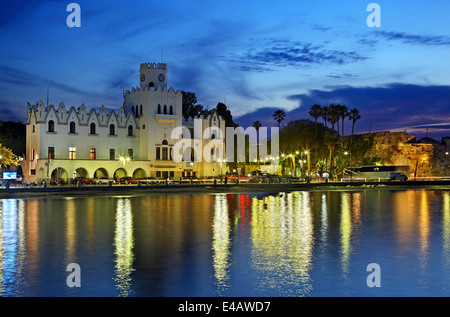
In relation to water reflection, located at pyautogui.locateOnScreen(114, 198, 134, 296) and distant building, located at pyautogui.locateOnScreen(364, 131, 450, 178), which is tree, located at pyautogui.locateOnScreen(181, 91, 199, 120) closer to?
distant building, located at pyautogui.locateOnScreen(364, 131, 450, 178)

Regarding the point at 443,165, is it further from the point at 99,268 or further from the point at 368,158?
the point at 99,268

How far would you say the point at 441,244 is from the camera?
1817 centimetres

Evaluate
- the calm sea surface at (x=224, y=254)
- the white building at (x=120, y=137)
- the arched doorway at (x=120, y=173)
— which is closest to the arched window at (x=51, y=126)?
the white building at (x=120, y=137)

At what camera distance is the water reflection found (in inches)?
477

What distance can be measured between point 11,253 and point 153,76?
62.1 meters

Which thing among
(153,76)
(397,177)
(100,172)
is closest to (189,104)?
(153,76)

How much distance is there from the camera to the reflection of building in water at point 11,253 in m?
12.0

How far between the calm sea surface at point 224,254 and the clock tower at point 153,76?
50.1 meters

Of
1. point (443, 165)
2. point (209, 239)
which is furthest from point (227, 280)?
point (443, 165)

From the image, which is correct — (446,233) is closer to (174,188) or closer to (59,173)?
(174,188)

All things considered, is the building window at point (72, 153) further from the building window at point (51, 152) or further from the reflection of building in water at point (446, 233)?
the reflection of building in water at point (446, 233)

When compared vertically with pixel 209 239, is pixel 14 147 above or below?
above

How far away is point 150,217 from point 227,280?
15.2 metres

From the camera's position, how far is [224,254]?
52.4 feet
